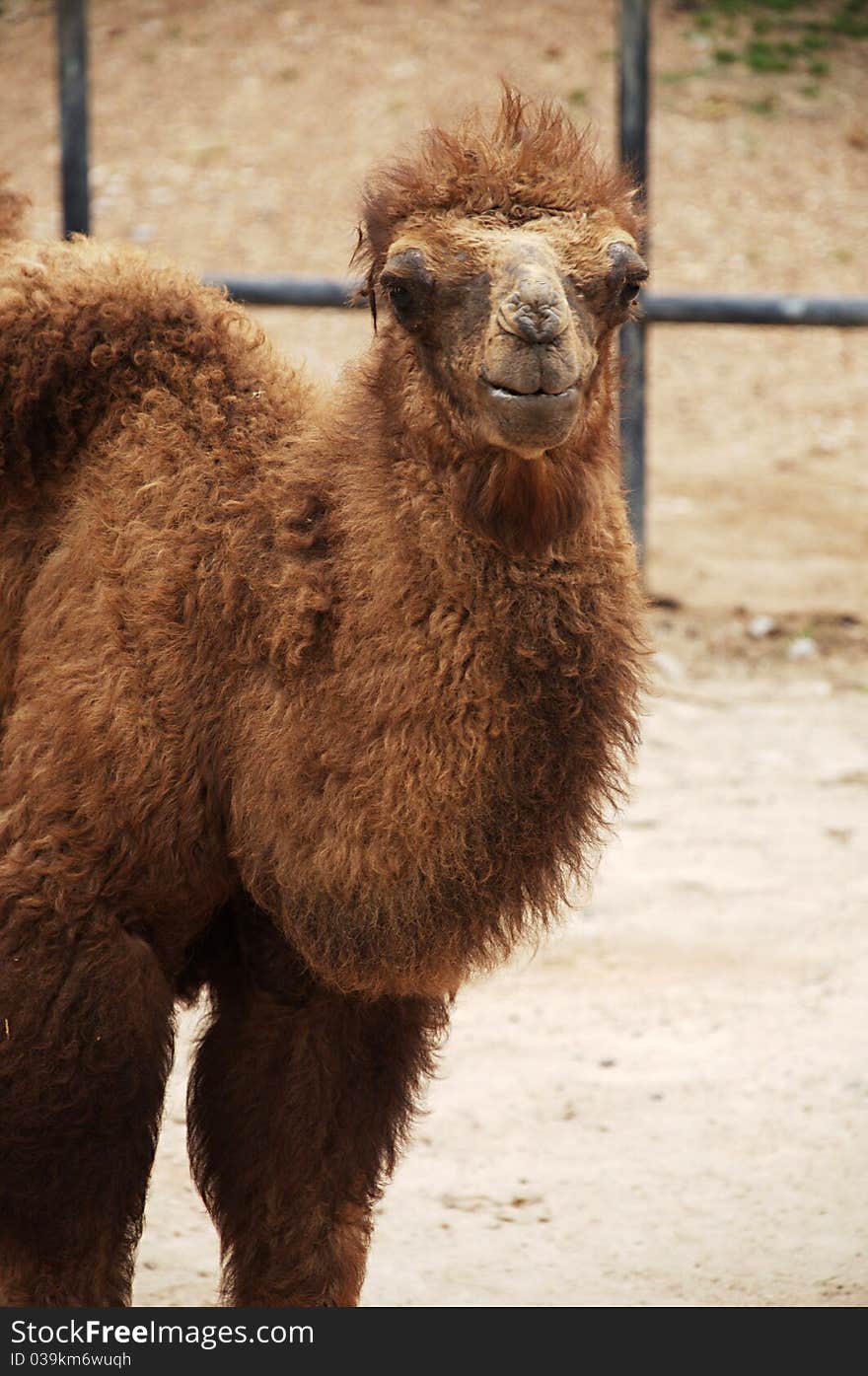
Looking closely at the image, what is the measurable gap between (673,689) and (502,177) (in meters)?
5.35

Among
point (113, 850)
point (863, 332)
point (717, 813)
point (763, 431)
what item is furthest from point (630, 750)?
point (863, 332)

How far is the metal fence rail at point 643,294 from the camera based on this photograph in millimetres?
8398

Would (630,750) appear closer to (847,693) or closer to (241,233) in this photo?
(847,693)

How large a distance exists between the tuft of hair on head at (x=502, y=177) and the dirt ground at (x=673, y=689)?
2.19 metres

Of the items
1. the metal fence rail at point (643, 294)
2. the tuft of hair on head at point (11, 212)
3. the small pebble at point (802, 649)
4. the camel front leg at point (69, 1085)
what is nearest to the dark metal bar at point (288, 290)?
the metal fence rail at point (643, 294)

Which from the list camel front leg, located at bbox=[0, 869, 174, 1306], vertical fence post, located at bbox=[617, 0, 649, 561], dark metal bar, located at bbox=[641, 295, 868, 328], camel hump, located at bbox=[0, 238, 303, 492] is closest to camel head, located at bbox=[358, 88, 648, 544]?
camel hump, located at bbox=[0, 238, 303, 492]

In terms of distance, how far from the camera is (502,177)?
319 centimetres

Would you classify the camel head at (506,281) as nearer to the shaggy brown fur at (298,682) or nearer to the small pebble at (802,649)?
the shaggy brown fur at (298,682)

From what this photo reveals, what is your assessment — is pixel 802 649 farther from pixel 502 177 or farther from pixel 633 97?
pixel 502 177

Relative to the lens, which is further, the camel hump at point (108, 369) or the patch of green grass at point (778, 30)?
the patch of green grass at point (778, 30)

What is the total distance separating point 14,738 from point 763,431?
10557 mm

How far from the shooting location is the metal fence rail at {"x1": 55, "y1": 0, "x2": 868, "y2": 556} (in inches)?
331

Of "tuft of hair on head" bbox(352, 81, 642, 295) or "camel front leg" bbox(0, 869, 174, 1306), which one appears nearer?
"tuft of hair on head" bbox(352, 81, 642, 295)

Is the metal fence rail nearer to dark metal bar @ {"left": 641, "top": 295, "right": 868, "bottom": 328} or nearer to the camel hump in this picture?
dark metal bar @ {"left": 641, "top": 295, "right": 868, "bottom": 328}
